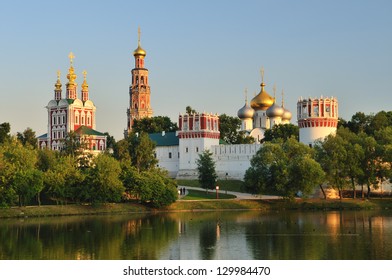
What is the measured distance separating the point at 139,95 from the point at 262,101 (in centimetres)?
2199

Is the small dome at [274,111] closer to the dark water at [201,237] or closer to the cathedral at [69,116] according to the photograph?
the cathedral at [69,116]

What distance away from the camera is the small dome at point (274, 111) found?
9731cm

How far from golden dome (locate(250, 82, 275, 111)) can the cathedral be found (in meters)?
20.7

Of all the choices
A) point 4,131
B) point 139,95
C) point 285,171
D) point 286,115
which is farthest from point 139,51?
point 285,171

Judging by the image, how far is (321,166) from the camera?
62.4m

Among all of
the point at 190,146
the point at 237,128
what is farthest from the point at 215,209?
the point at 237,128

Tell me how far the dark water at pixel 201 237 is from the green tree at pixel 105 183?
3.48 m

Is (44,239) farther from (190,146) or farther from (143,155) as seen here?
(190,146)

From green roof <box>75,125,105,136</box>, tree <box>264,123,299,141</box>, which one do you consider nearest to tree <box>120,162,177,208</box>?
tree <box>264,123,299,141</box>

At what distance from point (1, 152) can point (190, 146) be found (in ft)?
103

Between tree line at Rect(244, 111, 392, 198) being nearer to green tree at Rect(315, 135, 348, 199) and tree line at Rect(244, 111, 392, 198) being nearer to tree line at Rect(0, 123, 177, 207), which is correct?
green tree at Rect(315, 135, 348, 199)

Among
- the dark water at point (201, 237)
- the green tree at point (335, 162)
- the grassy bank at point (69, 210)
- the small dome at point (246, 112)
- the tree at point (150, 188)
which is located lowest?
the dark water at point (201, 237)

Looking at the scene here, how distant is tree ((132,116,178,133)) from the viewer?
101688 millimetres

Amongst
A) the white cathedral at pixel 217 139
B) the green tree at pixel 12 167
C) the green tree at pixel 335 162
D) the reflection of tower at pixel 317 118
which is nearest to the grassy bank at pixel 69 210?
the green tree at pixel 12 167
